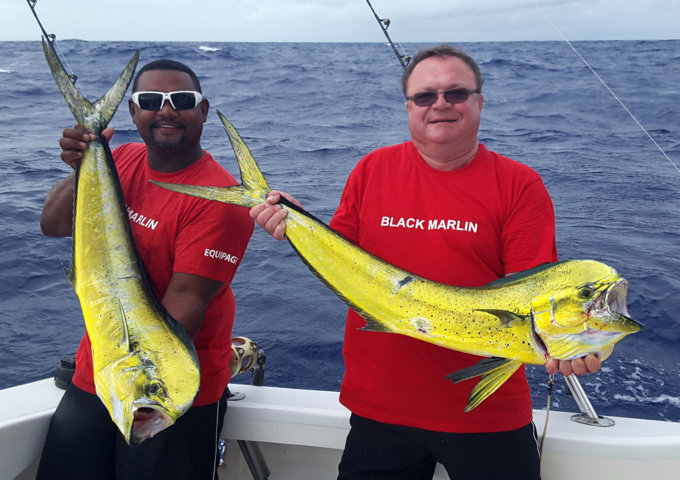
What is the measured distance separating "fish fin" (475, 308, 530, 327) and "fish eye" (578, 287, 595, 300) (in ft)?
0.48

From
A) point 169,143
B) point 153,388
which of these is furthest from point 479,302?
point 169,143

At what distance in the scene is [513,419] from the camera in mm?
1943

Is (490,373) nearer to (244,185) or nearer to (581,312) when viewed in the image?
(581,312)

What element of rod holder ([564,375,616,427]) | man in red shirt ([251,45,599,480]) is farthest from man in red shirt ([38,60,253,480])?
rod holder ([564,375,616,427])

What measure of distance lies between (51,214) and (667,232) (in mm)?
6331

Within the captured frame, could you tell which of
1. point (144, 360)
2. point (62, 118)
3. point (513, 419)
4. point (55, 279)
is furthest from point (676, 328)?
point (62, 118)

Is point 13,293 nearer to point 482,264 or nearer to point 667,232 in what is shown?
point 482,264

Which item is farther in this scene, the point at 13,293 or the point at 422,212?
the point at 13,293

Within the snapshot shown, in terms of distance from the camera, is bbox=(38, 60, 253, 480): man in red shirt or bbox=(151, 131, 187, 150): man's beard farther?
bbox=(151, 131, 187, 150): man's beard

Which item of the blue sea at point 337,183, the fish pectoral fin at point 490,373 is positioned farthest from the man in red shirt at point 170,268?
the blue sea at point 337,183

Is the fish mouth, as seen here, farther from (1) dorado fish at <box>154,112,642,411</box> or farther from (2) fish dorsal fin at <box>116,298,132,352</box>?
(1) dorado fish at <box>154,112,642,411</box>

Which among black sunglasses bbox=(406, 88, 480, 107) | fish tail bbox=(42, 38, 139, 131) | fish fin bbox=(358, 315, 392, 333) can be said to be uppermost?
black sunglasses bbox=(406, 88, 480, 107)

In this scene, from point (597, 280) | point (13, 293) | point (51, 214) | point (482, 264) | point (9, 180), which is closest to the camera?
point (597, 280)

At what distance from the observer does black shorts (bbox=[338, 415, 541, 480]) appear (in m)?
1.91
